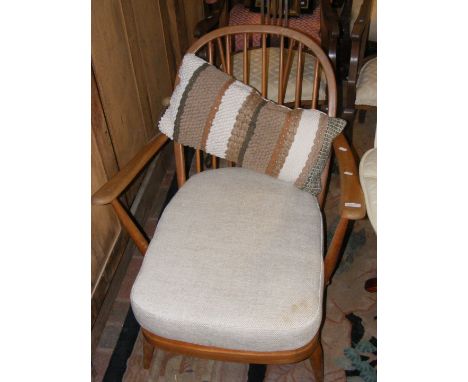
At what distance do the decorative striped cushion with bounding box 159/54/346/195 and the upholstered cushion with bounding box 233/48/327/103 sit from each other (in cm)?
59

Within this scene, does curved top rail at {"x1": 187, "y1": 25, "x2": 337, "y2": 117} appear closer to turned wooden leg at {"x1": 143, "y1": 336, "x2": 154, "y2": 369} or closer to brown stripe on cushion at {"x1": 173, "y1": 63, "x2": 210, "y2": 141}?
brown stripe on cushion at {"x1": 173, "y1": 63, "x2": 210, "y2": 141}

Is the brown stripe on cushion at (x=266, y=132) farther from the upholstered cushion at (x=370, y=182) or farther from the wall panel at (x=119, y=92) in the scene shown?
the wall panel at (x=119, y=92)

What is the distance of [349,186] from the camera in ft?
4.47

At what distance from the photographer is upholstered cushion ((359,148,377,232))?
153cm

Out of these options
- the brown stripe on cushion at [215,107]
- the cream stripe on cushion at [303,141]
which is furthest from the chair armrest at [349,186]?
the brown stripe on cushion at [215,107]

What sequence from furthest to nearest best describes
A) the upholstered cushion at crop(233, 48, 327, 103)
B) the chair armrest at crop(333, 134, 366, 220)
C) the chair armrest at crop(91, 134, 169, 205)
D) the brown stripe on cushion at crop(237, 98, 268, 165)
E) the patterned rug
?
the upholstered cushion at crop(233, 48, 327, 103)
the patterned rug
the brown stripe on cushion at crop(237, 98, 268, 165)
the chair armrest at crop(91, 134, 169, 205)
the chair armrest at crop(333, 134, 366, 220)

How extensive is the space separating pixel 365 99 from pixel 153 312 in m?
1.35

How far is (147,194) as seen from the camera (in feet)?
7.79

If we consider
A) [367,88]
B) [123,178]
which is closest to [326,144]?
[123,178]

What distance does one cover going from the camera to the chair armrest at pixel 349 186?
128 centimetres

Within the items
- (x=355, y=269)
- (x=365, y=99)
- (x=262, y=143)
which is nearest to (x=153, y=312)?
(x=262, y=143)

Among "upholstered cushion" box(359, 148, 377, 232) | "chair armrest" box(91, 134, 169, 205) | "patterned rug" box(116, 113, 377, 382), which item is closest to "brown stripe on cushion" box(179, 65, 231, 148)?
"chair armrest" box(91, 134, 169, 205)

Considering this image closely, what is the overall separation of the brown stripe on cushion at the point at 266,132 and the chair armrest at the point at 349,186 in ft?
0.70
